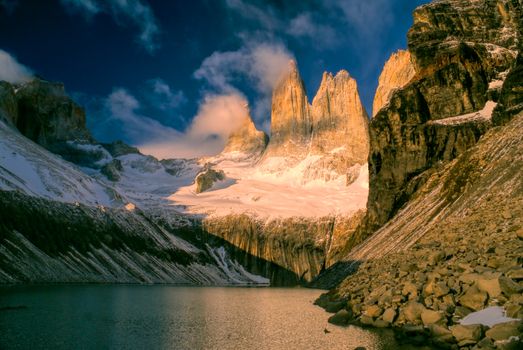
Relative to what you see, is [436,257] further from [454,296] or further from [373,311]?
[454,296]

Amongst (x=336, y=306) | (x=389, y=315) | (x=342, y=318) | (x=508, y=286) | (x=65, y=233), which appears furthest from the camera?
(x=65, y=233)

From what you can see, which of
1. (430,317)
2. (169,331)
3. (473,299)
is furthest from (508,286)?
(169,331)

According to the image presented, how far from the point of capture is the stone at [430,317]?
96.2 ft

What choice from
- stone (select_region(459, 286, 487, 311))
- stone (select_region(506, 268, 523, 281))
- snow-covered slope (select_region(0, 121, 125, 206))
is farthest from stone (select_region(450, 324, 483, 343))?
snow-covered slope (select_region(0, 121, 125, 206))

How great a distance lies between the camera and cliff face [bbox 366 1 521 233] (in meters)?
129

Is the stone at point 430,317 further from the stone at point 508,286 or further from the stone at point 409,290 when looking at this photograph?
the stone at point 508,286

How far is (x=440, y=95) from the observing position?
5418 inches

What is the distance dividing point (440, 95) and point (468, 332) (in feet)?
408

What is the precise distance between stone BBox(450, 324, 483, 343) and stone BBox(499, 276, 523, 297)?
349 centimetres

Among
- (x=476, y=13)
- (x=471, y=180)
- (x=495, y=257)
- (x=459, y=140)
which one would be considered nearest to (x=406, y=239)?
(x=471, y=180)

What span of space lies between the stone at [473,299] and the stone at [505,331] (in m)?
4.81

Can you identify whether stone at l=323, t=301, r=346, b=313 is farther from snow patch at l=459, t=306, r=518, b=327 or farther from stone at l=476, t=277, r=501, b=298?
snow patch at l=459, t=306, r=518, b=327

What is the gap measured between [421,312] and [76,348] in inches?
916

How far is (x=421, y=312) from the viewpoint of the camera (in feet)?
104
